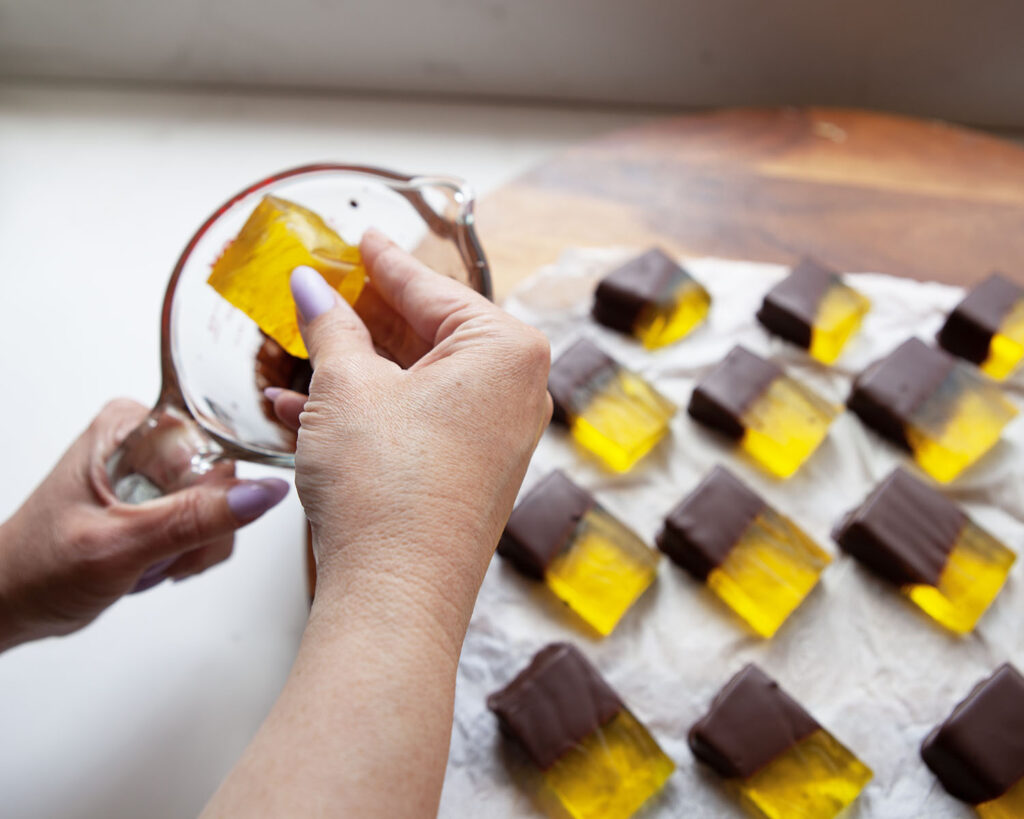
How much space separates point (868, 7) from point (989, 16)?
0.92ft

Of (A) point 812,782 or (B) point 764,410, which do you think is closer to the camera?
(A) point 812,782

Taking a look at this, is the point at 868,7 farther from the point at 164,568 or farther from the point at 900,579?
the point at 164,568

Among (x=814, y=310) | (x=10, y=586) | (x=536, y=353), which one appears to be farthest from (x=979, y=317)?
(x=10, y=586)

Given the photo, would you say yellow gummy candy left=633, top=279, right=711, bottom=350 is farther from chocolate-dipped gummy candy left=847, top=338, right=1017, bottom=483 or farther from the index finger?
the index finger

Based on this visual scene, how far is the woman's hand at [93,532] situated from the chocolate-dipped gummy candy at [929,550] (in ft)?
3.20

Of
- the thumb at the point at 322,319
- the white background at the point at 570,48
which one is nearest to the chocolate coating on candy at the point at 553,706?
the thumb at the point at 322,319

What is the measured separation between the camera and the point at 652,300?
1.53 meters

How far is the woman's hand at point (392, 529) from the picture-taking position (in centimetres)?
70

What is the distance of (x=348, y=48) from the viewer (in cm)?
199

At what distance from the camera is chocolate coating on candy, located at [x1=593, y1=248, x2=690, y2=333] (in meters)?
1.54

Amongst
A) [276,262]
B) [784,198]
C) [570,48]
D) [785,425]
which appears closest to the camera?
[276,262]

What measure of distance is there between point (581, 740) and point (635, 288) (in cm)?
81

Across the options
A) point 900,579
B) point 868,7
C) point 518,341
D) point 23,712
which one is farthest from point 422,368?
point 868,7

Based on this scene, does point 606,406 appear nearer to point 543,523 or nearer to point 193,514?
point 543,523
